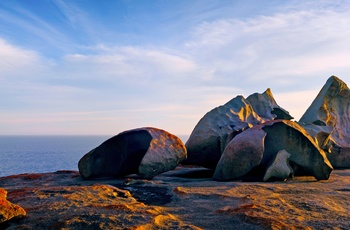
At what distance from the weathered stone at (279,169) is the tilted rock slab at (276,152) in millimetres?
261

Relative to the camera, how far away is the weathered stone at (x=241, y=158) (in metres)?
10.2

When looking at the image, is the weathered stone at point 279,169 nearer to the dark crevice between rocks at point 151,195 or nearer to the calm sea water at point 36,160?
the dark crevice between rocks at point 151,195

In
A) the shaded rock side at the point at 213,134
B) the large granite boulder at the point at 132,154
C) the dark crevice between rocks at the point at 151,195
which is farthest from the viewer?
the shaded rock side at the point at 213,134

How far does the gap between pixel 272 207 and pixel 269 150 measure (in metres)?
4.94

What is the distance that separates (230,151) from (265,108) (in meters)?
6.65

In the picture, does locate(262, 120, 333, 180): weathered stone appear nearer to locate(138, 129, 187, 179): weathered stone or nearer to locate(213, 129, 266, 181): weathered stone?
locate(213, 129, 266, 181): weathered stone

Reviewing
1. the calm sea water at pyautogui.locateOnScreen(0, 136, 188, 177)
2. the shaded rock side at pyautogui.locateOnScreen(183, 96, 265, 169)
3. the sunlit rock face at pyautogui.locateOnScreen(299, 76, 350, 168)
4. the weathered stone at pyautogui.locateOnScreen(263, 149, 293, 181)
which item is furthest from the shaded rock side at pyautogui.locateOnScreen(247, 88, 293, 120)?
the calm sea water at pyautogui.locateOnScreen(0, 136, 188, 177)

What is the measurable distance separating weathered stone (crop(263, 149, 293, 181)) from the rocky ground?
1.32 m

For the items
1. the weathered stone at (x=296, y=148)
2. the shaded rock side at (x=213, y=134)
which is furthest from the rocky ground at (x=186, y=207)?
the shaded rock side at (x=213, y=134)

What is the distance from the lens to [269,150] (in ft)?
35.8

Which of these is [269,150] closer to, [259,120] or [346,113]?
[259,120]

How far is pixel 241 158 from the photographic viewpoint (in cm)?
1023

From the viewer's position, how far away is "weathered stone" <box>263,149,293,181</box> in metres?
10.0

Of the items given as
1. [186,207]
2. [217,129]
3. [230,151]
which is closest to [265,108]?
[217,129]
